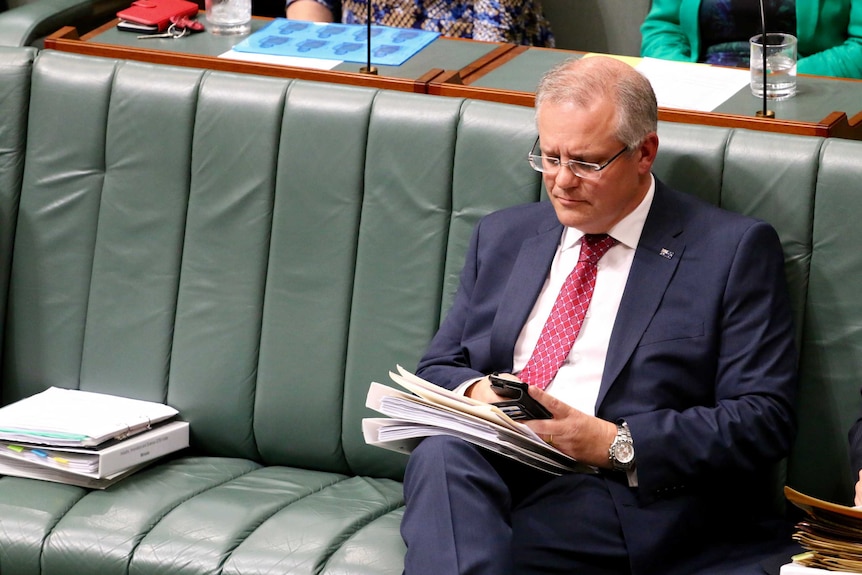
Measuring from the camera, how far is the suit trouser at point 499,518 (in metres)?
2.00

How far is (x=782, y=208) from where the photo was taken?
7.69 feet

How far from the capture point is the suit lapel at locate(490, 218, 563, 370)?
7.71 ft

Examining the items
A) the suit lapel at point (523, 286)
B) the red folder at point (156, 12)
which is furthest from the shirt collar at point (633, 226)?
the red folder at point (156, 12)

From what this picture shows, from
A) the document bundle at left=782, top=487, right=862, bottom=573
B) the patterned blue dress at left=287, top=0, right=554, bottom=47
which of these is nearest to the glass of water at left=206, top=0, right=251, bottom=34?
the patterned blue dress at left=287, top=0, right=554, bottom=47

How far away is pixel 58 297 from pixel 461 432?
1147 millimetres

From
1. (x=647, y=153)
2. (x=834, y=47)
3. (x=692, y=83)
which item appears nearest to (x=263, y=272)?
(x=647, y=153)

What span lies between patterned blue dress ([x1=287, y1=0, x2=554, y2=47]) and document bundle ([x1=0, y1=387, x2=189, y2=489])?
4.34 feet

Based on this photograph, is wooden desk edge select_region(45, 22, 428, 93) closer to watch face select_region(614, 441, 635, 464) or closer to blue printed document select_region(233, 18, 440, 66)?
blue printed document select_region(233, 18, 440, 66)

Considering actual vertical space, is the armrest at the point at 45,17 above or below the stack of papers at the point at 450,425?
above

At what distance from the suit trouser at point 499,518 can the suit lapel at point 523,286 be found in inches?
9.0

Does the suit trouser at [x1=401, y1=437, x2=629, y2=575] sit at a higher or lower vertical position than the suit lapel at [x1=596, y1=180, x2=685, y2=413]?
lower

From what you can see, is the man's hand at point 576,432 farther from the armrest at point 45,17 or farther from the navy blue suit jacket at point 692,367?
the armrest at point 45,17

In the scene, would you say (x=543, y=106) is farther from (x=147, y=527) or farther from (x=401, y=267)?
(x=147, y=527)

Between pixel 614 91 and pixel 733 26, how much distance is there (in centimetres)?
130
